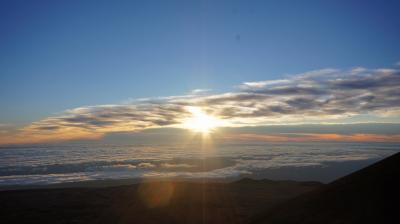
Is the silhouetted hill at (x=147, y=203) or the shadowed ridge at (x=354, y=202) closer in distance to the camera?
the shadowed ridge at (x=354, y=202)

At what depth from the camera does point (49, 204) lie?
58.6 ft

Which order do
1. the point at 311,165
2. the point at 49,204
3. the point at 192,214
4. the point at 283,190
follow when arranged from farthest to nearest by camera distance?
the point at 311,165, the point at 283,190, the point at 49,204, the point at 192,214

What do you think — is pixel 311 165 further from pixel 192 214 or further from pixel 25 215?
pixel 25 215

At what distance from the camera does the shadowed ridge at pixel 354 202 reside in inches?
287

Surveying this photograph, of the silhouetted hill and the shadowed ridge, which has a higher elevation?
the shadowed ridge

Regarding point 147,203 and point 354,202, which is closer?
point 354,202

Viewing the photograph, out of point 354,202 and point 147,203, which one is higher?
point 354,202

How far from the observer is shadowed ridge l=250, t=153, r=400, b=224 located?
728cm

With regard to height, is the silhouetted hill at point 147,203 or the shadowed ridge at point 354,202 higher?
the shadowed ridge at point 354,202

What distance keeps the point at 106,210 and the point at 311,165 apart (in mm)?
29761

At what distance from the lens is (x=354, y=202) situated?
7895 mm

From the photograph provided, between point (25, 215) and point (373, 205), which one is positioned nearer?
point (373, 205)

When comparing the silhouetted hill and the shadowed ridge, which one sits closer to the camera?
the shadowed ridge

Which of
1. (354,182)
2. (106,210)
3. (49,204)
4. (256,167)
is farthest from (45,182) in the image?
(354,182)
